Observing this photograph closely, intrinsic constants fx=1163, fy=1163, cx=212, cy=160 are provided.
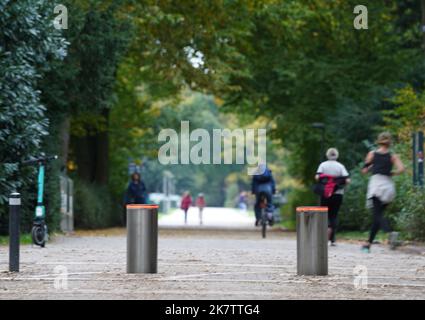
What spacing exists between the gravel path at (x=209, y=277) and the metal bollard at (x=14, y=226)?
164 mm

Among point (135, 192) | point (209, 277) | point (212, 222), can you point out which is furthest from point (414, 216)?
point (212, 222)

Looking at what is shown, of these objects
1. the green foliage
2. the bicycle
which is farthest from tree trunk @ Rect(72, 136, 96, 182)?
the green foliage

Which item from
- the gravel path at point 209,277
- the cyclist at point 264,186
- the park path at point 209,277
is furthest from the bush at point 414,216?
the cyclist at point 264,186

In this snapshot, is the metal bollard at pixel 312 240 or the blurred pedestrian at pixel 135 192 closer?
the metal bollard at pixel 312 240

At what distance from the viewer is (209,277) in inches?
508

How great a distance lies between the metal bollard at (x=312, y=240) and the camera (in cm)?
1309

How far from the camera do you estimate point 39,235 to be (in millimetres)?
20297

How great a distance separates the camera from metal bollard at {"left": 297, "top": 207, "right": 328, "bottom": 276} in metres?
13.1

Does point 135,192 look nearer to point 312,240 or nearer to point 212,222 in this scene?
point 312,240

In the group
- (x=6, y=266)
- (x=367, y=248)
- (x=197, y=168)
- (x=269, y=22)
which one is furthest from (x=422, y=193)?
(x=197, y=168)

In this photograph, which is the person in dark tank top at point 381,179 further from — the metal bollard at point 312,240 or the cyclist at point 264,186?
the cyclist at point 264,186

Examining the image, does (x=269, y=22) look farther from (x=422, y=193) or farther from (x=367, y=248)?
(x=367, y=248)

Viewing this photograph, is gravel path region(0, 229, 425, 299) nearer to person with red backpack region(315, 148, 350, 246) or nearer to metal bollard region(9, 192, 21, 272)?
metal bollard region(9, 192, 21, 272)

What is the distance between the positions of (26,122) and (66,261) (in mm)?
6509
